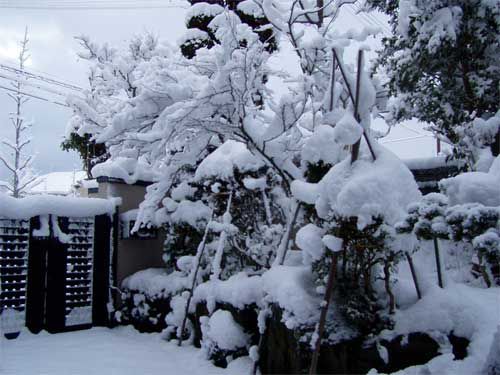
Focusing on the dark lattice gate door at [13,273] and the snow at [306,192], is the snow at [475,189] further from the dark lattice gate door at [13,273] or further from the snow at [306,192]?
the dark lattice gate door at [13,273]

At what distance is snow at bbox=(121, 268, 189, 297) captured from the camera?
226 inches

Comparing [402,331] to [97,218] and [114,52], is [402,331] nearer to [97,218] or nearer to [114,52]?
[97,218]

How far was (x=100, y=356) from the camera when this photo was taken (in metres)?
4.89

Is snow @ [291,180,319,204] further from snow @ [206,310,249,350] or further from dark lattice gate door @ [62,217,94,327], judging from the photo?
dark lattice gate door @ [62,217,94,327]

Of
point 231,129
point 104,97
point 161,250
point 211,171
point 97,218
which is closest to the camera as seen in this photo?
point 231,129

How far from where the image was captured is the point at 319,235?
3.48 m

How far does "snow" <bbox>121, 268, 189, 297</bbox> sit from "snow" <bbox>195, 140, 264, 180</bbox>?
1380mm

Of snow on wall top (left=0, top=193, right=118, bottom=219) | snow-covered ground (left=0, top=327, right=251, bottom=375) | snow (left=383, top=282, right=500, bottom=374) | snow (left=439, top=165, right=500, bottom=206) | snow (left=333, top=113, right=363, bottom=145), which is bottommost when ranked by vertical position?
snow-covered ground (left=0, top=327, right=251, bottom=375)

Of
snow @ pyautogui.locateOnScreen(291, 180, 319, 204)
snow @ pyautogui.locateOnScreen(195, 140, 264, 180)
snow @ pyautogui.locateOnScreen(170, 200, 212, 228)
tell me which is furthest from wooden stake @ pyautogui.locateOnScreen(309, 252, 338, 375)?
snow @ pyautogui.locateOnScreen(170, 200, 212, 228)

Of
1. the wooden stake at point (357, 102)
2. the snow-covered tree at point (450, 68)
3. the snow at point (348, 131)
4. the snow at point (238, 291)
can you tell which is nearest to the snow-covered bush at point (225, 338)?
the snow at point (238, 291)

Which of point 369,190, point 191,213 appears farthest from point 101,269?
point 369,190

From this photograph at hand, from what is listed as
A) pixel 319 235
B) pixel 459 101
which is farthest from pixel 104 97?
pixel 319 235

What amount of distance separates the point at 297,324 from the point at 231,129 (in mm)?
1982

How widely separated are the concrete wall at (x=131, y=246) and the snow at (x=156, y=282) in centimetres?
23
